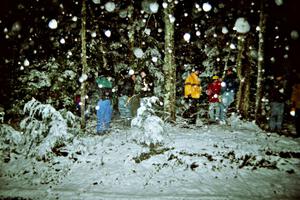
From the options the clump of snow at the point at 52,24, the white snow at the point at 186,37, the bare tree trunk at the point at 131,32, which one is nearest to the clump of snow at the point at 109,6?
the bare tree trunk at the point at 131,32

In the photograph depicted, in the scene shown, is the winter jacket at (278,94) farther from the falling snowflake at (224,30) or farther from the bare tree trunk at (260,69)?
the falling snowflake at (224,30)

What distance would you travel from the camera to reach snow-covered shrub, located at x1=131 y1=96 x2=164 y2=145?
9.93 m

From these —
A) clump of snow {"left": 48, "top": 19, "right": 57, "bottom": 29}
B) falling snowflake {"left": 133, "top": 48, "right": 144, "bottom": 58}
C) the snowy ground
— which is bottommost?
the snowy ground

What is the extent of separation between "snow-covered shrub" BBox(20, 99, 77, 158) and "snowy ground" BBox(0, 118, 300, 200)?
1.38 ft

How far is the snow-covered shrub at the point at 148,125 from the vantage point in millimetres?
9930

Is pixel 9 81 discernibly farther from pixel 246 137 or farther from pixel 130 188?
pixel 246 137

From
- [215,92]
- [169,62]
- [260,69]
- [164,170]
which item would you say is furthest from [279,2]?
[164,170]

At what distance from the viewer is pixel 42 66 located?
1509 centimetres

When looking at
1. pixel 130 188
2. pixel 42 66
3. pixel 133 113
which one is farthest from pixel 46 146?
pixel 42 66

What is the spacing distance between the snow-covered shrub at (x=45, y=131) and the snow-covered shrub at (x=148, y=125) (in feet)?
8.23

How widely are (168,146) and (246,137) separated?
3452mm

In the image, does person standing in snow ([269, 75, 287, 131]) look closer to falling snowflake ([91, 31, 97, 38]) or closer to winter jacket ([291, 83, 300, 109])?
winter jacket ([291, 83, 300, 109])

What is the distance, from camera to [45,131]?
420 inches

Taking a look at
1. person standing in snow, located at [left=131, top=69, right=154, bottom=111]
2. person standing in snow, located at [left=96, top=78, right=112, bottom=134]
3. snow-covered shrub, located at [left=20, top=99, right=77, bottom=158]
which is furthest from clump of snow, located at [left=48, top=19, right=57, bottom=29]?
snow-covered shrub, located at [left=20, top=99, right=77, bottom=158]
